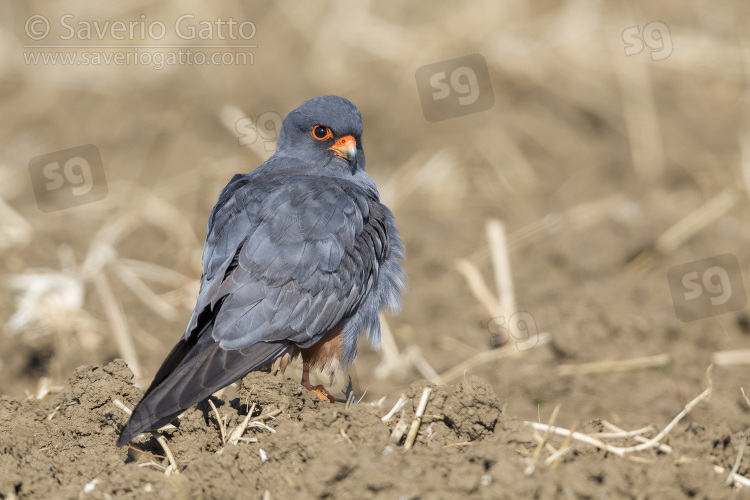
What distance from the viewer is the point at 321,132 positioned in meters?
5.08

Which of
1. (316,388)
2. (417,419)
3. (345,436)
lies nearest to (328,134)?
(316,388)

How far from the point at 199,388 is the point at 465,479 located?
1156 mm

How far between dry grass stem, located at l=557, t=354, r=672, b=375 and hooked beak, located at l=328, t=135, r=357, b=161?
78.1 inches

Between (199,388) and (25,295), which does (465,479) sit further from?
(25,295)

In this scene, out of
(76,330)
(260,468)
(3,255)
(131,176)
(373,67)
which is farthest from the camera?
(373,67)

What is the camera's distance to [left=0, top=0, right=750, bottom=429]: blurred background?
5.78 meters

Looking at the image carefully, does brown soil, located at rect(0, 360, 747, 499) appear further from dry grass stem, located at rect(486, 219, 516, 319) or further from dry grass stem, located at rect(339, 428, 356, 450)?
dry grass stem, located at rect(486, 219, 516, 319)

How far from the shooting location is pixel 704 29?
9750mm

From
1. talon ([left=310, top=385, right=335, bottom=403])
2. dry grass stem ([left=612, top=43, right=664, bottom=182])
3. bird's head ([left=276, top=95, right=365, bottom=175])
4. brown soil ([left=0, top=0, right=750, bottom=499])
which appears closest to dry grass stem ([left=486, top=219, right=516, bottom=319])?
brown soil ([left=0, top=0, right=750, bottom=499])

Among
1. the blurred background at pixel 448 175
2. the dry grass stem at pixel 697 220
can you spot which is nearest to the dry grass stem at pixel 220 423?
the blurred background at pixel 448 175

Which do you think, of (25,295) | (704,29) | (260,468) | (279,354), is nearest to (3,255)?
(25,295)

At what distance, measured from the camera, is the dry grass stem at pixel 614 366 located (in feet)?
18.4

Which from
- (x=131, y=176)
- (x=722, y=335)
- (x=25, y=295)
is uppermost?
(x=131, y=176)

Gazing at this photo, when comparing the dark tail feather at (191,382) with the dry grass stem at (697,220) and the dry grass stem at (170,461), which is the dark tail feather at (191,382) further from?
the dry grass stem at (697,220)
